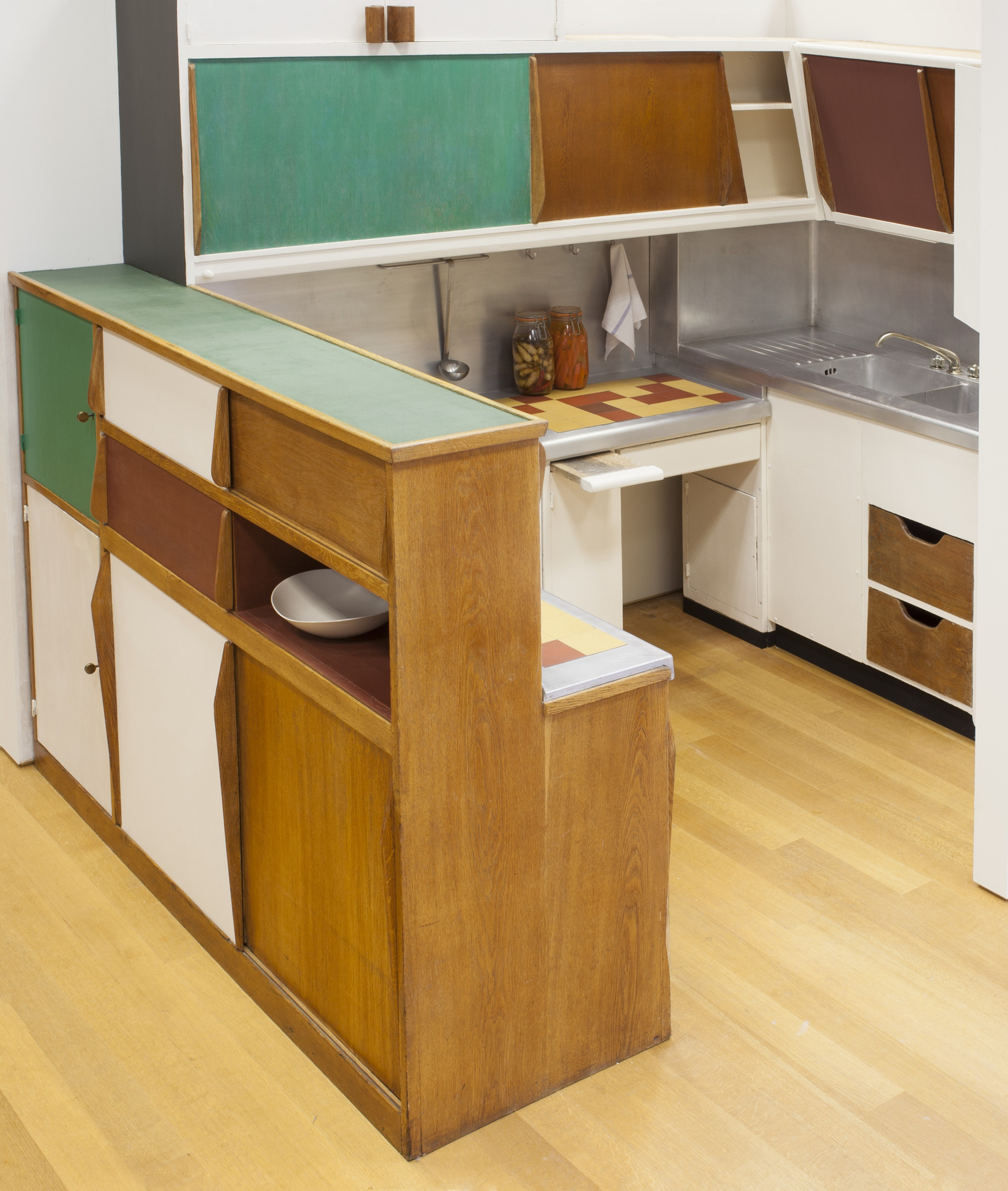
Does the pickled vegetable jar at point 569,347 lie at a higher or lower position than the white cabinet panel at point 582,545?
higher

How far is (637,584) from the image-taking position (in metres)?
4.87

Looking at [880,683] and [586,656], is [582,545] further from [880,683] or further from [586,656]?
[586,656]

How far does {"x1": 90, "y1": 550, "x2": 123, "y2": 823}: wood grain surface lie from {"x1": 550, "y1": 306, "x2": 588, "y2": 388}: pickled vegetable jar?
170 cm

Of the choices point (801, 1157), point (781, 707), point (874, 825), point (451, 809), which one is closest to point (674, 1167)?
point (801, 1157)

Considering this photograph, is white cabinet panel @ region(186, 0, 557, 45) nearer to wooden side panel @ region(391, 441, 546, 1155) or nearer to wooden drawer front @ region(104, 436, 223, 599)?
wooden drawer front @ region(104, 436, 223, 599)

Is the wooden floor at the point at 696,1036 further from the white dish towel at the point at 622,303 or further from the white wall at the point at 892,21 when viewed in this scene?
the white wall at the point at 892,21

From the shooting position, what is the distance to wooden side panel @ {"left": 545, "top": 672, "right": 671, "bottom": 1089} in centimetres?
243

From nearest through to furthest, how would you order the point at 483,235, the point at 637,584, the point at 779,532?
the point at 483,235
the point at 779,532
the point at 637,584

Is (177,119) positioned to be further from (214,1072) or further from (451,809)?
(214,1072)

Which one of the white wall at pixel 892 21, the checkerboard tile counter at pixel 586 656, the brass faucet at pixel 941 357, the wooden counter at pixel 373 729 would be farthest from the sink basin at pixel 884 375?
the wooden counter at pixel 373 729

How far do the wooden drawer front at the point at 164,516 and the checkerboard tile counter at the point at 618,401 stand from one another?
1.34 meters

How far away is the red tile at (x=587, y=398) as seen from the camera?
13.8 feet

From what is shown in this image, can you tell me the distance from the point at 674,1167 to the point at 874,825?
1323 millimetres

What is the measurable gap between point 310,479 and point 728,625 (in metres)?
2.54
